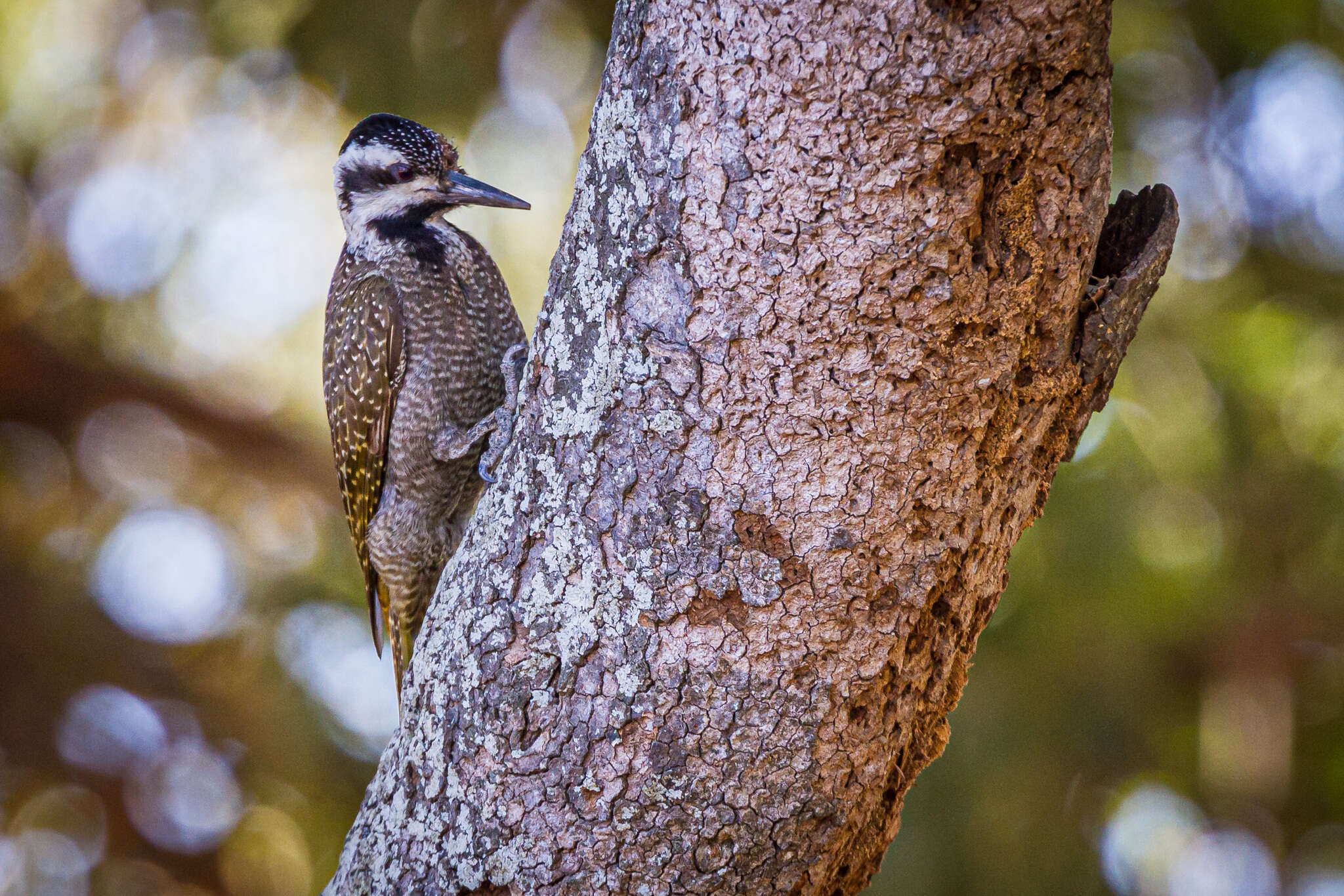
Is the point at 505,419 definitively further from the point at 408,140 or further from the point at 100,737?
the point at 100,737

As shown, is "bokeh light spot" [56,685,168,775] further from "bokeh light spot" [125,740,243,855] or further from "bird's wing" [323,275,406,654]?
"bird's wing" [323,275,406,654]

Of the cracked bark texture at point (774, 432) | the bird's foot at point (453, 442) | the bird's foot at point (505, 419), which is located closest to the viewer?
the cracked bark texture at point (774, 432)

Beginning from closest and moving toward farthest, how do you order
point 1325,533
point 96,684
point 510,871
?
1. point 510,871
2. point 1325,533
3. point 96,684

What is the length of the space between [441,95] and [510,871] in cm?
315

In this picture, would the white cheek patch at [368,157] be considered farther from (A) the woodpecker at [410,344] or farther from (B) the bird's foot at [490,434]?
(B) the bird's foot at [490,434]

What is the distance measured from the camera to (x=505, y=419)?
1.96 metres

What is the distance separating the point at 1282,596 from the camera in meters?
3.65

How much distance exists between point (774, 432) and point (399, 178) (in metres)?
1.83

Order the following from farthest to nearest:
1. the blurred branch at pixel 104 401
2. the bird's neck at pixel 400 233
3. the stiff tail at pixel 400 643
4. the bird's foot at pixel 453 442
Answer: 1. the blurred branch at pixel 104 401
2. the stiff tail at pixel 400 643
3. the bird's neck at pixel 400 233
4. the bird's foot at pixel 453 442

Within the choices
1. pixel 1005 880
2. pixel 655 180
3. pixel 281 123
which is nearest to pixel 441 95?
pixel 281 123

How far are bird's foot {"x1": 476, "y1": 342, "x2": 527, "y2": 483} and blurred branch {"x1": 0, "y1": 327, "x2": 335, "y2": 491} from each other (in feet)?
6.52

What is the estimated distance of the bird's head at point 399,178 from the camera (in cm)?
278

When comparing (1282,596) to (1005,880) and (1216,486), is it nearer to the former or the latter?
(1216,486)

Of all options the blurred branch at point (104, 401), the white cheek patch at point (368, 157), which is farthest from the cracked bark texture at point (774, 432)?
the blurred branch at point (104, 401)
